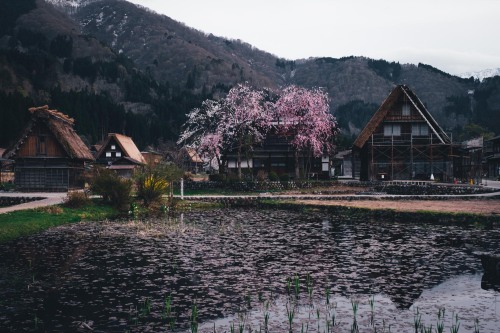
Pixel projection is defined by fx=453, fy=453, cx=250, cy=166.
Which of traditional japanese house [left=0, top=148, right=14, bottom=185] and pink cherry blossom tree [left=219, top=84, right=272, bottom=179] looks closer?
pink cherry blossom tree [left=219, top=84, right=272, bottom=179]

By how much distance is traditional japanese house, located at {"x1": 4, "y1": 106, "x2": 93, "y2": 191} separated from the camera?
4484cm

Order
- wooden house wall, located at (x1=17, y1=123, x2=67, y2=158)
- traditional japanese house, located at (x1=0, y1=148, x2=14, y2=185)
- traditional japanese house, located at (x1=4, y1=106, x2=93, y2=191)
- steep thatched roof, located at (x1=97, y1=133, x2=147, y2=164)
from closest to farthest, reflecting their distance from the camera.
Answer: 1. traditional japanese house, located at (x1=4, y1=106, x2=93, y2=191)
2. wooden house wall, located at (x1=17, y1=123, x2=67, y2=158)
3. traditional japanese house, located at (x1=0, y1=148, x2=14, y2=185)
4. steep thatched roof, located at (x1=97, y1=133, x2=147, y2=164)

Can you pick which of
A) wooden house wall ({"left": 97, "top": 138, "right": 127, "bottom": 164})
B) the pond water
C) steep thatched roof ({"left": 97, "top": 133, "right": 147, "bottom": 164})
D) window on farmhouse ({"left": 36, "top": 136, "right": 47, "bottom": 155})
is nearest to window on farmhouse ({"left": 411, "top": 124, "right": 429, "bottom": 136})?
the pond water

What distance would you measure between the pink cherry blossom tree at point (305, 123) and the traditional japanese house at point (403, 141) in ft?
15.9

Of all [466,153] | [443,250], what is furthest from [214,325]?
[466,153]

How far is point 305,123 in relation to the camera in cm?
5662

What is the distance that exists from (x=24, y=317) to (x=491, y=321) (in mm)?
9807

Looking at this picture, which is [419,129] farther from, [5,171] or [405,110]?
[5,171]

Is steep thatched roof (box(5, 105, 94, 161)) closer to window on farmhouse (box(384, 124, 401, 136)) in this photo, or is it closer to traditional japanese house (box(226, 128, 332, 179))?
traditional japanese house (box(226, 128, 332, 179))

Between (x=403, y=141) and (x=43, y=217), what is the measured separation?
42358mm

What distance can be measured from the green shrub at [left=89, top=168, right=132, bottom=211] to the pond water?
902 cm

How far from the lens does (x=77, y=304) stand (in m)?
10.6

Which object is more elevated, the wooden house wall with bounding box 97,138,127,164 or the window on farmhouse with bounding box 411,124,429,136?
the window on farmhouse with bounding box 411,124,429,136

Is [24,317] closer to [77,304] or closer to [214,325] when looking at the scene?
[77,304]
